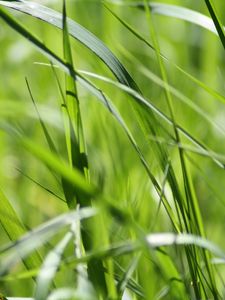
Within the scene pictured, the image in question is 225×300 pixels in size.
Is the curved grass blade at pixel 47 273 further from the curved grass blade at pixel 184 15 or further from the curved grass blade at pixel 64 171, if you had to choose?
the curved grass blade at pixel 184 15

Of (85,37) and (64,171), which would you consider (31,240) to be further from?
(85,37)

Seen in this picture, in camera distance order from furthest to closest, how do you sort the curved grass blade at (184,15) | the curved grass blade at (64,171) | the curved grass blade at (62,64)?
the curved grass blade at (184,15), the curved grass blade at (62,64), the curved grass blade at (64,171)

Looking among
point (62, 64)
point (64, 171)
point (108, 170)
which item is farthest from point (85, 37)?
point (108, 170)

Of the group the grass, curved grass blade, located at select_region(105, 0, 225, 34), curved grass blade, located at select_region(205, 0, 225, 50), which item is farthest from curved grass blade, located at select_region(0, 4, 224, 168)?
curved grass blade, located at select_region(105, 0, 225, 34)

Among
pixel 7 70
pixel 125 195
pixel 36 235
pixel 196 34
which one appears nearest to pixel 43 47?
pixel 125 195

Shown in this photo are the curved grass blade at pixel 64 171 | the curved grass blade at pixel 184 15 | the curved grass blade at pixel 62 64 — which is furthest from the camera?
the curved grass blade at pixel 184 15

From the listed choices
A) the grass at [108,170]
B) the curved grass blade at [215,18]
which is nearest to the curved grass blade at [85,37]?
the grass at [108,170]

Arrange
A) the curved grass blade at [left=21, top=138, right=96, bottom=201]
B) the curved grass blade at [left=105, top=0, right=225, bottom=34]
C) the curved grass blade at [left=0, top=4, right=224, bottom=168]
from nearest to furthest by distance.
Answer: the curved grass blade at [left=21, top=138, right=96, bottom=201], the curved grass blade at [left=0, top=4, right=224, bottom=168], the curved grass blade at [left=105, top=0, right=225, bottom=34]

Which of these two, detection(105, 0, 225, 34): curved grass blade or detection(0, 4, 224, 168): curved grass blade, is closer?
detection(0, 4, 224, 168): curved grass blade

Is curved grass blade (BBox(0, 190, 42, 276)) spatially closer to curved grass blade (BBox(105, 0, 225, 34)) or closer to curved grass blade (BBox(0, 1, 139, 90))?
curved grass blade (BBox(0, 1, 139, 90))
